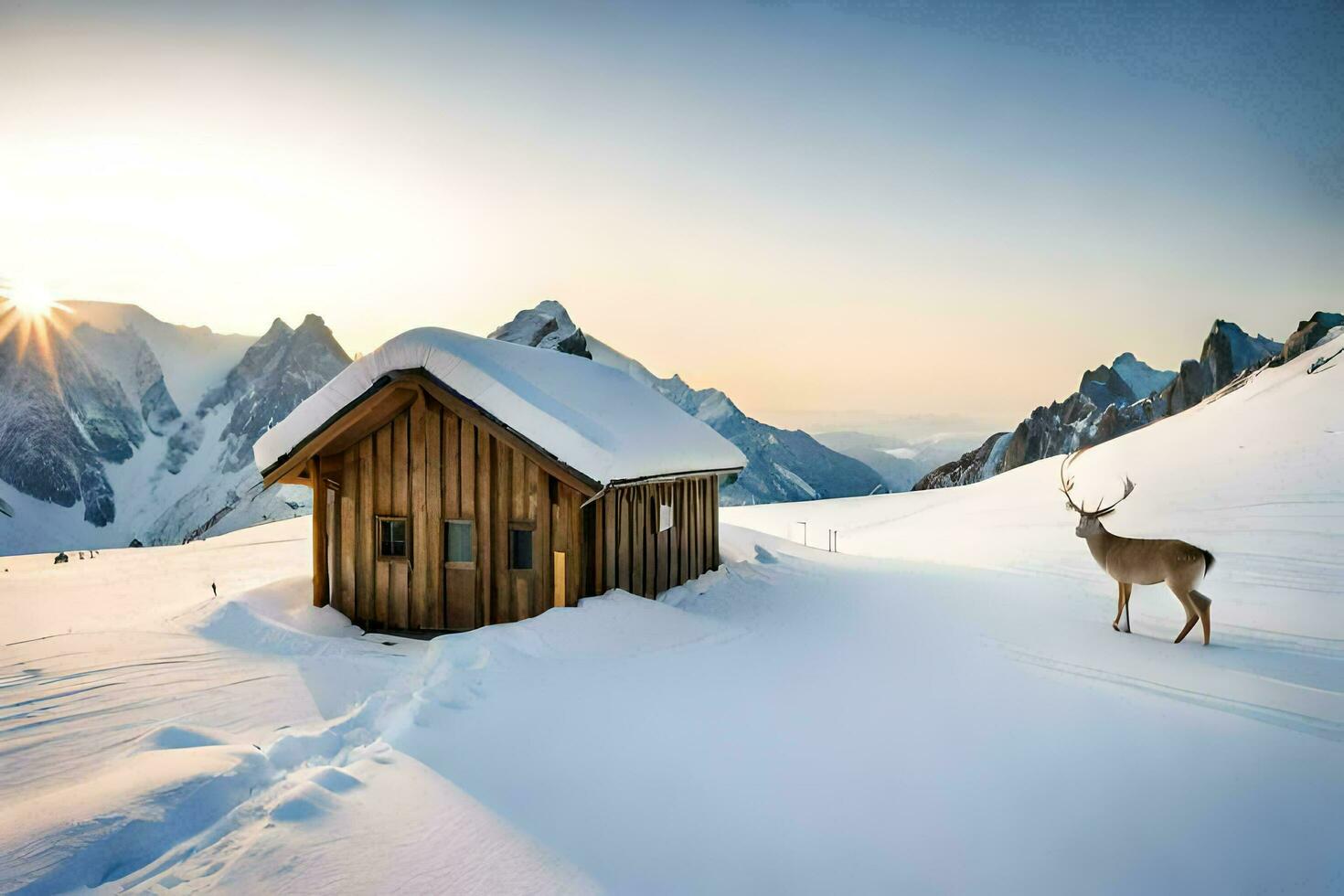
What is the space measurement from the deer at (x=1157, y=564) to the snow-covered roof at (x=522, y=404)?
510 cm

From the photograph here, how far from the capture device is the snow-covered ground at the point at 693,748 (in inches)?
119

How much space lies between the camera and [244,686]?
5.84m

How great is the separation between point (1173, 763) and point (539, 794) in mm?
3936

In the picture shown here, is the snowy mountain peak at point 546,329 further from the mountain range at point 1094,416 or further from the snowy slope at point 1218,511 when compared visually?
the snowy slope at point 1218,511

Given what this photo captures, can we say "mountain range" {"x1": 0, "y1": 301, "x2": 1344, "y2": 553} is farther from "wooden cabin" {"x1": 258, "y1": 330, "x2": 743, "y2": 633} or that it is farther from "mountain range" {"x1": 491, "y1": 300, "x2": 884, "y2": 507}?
"wooden cabin" {"x1": 258, "y1": 330, "x2": 743, "y2": 633}

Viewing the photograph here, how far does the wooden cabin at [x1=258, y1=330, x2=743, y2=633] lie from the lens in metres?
8.27

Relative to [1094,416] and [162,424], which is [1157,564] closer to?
[1094,416]

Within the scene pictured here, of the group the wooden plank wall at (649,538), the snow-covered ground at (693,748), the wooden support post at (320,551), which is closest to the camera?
the snow-covered ground at (693,748)

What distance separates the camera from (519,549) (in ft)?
28.8

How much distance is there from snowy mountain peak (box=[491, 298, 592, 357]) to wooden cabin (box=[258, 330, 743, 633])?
56.5 meters

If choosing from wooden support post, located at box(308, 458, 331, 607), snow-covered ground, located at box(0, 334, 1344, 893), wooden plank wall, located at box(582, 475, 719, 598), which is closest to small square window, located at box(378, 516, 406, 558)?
wooden support post, located at box(308, 458, 331, 607)

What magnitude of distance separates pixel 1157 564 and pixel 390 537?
9.36m

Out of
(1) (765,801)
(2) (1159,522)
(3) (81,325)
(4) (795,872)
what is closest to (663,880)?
(4) (795,872)

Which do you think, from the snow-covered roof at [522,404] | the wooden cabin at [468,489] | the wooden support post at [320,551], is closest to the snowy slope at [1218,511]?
the snow-covered roof at [522,404]
